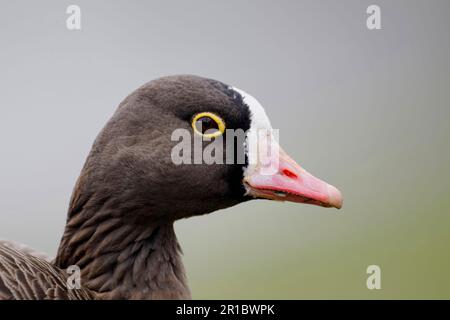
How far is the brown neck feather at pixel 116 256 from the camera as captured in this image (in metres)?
2.85

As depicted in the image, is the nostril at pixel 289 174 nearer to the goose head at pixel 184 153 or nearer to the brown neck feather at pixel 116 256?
the goose head at pixel 184 153

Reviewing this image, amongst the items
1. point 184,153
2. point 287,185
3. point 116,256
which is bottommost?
point 116,256

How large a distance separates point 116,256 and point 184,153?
595 mm

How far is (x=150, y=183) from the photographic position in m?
2.80

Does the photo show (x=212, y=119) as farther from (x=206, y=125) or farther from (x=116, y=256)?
(x=116, y=256)

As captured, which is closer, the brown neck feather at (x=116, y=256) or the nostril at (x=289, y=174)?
the nostril at (x=289, y=174)

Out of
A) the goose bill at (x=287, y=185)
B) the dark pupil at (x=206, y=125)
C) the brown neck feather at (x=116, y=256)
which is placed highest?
the dark pupil at (x=206, y=125)

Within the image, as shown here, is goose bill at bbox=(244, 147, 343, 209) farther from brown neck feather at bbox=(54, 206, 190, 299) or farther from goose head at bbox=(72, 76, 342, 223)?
brown neck feather at bbox=(54, 206, 190, 299)

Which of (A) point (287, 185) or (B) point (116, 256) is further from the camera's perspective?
(B) point (116, 256)

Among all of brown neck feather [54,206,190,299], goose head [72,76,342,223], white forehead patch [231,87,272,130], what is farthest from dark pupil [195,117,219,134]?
brown neck feather [54,206,190,299]

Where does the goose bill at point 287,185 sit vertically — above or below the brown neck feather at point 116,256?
above

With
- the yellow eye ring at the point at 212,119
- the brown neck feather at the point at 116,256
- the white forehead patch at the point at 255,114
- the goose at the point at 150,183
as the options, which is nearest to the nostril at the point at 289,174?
the goose at the point at 150,183

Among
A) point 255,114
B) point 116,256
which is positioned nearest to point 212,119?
point 255,114
